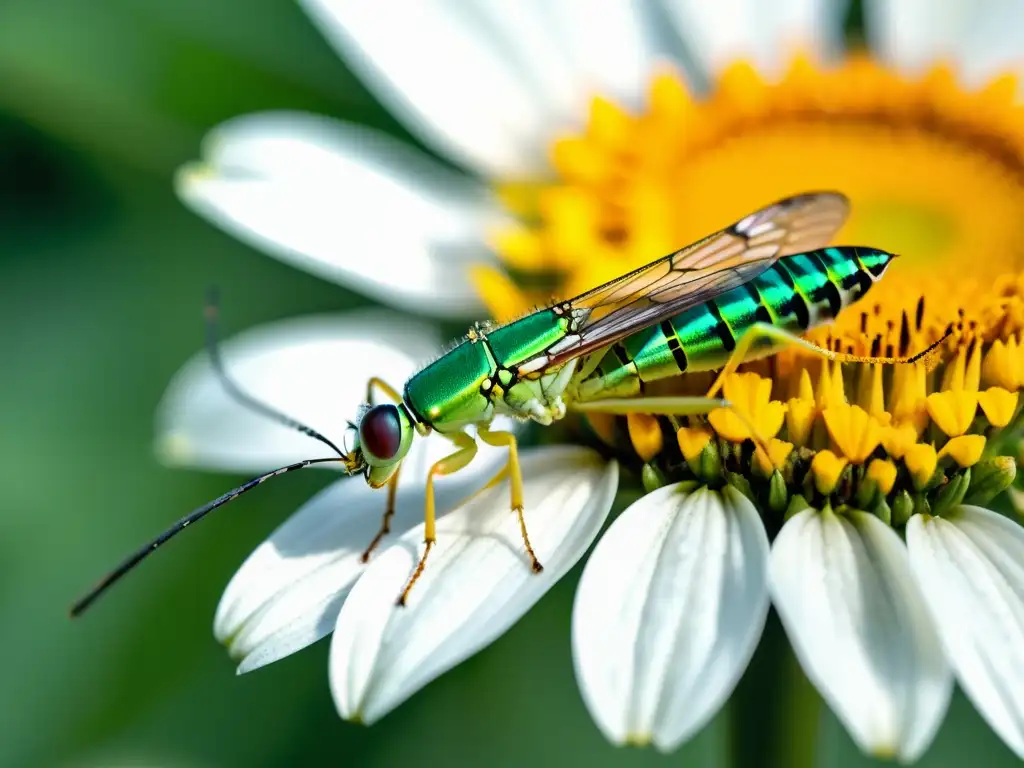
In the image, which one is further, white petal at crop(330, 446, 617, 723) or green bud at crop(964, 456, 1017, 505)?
green bud at crop(964, 456, 1017, 505)

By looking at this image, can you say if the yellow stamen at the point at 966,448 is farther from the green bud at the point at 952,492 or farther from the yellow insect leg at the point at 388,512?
the yellow insect leg at the point at 388,512

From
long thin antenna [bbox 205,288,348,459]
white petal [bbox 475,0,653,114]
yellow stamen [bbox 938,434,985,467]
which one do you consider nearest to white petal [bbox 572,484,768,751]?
yellow stamen [bbox 938,434,985,467]

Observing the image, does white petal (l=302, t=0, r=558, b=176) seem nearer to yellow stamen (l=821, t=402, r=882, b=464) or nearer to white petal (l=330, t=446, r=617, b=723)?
white petal (l=330, t=446, r=617, b=723)

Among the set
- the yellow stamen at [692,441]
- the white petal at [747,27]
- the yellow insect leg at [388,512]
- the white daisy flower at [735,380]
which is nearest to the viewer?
the white daisy flower at [735,380]

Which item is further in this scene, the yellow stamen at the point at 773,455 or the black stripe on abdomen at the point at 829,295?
the black stripe on abdomen at the point at 829,295

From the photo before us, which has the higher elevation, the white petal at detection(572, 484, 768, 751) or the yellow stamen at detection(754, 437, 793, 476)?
the yellow stamen at detection(754, 437, 793, 476)

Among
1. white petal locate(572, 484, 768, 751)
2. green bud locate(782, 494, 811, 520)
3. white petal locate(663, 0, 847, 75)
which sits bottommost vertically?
white petal locate(572, 484, 768, 751)

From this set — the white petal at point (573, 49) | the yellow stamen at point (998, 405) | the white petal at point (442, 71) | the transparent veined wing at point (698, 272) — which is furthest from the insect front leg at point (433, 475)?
the white petal at point (573, 49)
